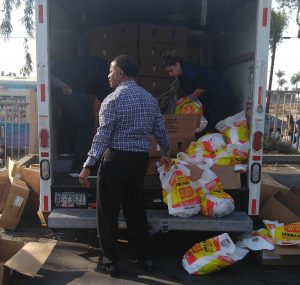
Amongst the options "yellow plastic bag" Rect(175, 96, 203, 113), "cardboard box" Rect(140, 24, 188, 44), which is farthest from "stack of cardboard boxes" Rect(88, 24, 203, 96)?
"yellow plastic bag" Rect(175, 96, 203, 113)

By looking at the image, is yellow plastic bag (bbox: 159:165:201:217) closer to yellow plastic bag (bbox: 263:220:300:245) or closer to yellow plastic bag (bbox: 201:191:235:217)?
yellow plastic bag (bbox: 201:191:235:217)

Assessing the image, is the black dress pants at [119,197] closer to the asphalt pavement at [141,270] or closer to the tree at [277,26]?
the asphalt pavement at [141,270]

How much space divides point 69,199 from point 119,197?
67 cm

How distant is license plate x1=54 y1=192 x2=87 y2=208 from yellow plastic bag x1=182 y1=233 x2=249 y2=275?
110cm

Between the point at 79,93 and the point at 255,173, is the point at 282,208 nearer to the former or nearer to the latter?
the point at 255,173

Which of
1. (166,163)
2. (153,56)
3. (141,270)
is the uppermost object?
(153,56)

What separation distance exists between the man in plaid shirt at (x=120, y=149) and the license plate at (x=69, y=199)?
477 mm

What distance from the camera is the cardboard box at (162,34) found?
19.9 feet

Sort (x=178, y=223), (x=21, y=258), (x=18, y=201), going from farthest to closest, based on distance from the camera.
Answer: (x=18, y=201) → (x=178, y=223) → (x=21, y=258)

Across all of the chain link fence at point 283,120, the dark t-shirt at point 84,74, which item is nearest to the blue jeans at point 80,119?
the dark t-shirt at point 84,74

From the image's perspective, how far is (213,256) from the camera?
3914mm

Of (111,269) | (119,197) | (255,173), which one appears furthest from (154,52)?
(111,269)

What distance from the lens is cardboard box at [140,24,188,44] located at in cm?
605

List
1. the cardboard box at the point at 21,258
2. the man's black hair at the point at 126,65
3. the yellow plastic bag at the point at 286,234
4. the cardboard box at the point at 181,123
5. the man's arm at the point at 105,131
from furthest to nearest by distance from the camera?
the cardboard box at the point at 181,123
the yellow plastic bag at the point at 286,234
the man's black hair at the point at 126,65
the man's arm at the point at 105,131
the cardboard box at the point at 21,258
